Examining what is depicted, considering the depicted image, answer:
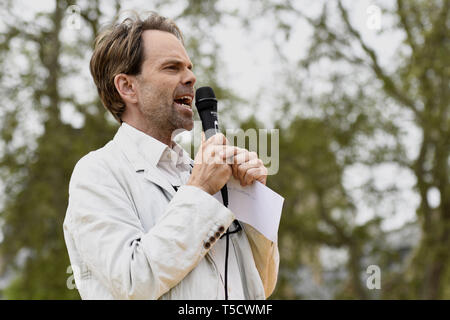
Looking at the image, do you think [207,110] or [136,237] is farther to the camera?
[207,110]

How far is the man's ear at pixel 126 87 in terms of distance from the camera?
76.2 inches

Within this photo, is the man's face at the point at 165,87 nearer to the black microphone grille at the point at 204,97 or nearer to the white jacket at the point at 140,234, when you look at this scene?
the black microphone grille at the point at 204,97

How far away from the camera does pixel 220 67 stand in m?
9.41

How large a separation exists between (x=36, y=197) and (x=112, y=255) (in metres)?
7.81

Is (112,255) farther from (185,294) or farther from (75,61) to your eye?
(75,61)

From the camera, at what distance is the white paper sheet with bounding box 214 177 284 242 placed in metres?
1.66

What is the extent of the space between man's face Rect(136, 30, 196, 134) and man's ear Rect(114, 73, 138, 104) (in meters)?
0.03

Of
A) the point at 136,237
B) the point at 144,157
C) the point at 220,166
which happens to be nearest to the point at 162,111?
the point at 144,157

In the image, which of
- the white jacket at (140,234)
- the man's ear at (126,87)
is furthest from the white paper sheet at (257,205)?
the man's ear at (126,87)

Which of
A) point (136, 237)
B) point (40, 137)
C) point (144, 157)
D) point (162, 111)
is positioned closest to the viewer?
point (136, 237)

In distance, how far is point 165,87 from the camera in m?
1.87

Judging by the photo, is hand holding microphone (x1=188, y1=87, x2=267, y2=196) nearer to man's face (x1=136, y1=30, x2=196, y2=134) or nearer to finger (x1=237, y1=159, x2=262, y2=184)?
finger (x1=237, y1=159, x2=262, y2=184)

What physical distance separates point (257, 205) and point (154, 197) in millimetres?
313

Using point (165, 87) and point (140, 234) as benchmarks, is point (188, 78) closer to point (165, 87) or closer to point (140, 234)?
point (165, 87)
